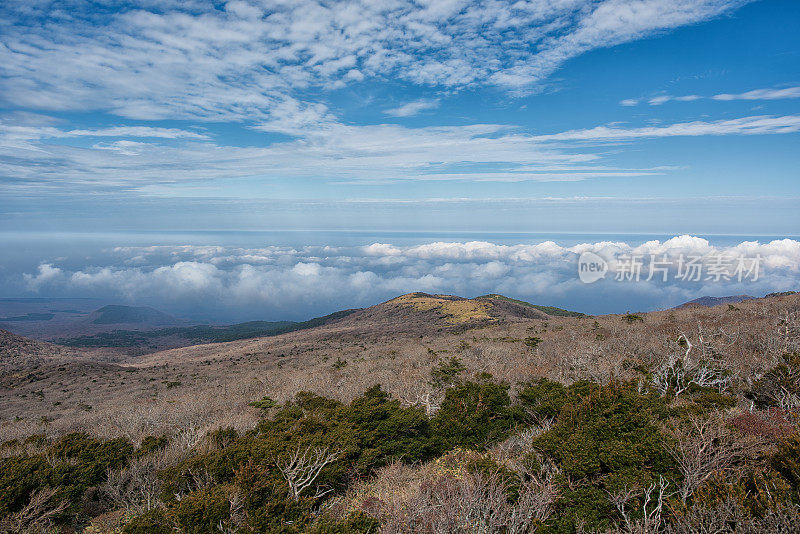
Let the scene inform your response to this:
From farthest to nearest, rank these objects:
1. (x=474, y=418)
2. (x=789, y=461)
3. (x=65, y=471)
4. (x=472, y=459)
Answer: (x=474, y=418), (x=65, y=471), (x=472, y=459), (x=789, y=461)

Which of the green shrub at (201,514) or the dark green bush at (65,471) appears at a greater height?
the green shrub at (201,514)

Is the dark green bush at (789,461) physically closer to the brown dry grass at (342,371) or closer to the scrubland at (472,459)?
the scrubland at (472,459)

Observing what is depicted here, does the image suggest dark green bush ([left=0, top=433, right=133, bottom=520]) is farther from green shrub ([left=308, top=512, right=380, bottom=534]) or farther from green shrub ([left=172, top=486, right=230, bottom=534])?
green shrub ([left=308, top=512, right=380, bottom=534])

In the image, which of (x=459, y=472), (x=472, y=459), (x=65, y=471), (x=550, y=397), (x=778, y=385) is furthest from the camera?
(x=550, y=397)

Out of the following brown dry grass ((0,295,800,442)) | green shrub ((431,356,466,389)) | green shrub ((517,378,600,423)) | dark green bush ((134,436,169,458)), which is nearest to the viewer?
green shrub ((517,378,600,423))

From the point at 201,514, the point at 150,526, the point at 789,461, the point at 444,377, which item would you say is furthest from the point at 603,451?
the point at 444,377

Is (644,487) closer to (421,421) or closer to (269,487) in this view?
(421,421)

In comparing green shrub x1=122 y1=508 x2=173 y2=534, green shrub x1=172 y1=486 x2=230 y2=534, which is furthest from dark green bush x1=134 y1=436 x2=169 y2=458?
green shrub x1=172 y1=486 x2=230 y2=534

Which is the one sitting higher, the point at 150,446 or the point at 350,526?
the point at 350,526

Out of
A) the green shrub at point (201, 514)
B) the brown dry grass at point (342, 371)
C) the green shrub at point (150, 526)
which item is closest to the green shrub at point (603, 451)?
the brown dry grass at point (342, 371)

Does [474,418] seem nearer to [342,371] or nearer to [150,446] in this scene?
[150,446]

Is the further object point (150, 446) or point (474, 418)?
point (150, 446)

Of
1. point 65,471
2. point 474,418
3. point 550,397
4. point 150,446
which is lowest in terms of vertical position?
point 150,446

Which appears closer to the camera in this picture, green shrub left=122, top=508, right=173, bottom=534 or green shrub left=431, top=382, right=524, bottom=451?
green shrub left=122, top=508, right=173, bottom=534
